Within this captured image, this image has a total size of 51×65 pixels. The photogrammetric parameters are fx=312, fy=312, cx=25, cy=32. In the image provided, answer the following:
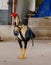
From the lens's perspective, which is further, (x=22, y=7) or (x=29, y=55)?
(x=22, y=7)

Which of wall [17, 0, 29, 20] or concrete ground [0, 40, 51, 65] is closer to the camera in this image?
concrete ground [0, 40, 51, 65]

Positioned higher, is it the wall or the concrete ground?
the wall

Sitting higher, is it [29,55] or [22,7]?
[22,7]

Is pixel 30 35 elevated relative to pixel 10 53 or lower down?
elevated

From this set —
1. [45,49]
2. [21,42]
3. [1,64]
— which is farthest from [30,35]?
[45,49]

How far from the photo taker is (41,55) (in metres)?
9.05

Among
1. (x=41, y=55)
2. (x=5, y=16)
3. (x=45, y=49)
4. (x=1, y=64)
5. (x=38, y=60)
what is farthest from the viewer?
(x=5, y=16)

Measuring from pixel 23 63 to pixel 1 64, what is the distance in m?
0.55

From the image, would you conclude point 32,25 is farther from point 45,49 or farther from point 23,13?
Result: point 45,49

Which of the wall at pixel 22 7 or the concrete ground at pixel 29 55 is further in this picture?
the wall at pixel 22 7

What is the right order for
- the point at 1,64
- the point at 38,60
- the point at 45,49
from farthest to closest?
1. the point at 45,49
2. the point at 38,60
3. the point at 1,64

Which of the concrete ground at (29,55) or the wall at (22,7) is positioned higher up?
the wall at (22,7)

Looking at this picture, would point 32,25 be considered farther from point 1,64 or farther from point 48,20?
point 1,64

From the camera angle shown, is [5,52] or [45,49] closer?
[5,52]
